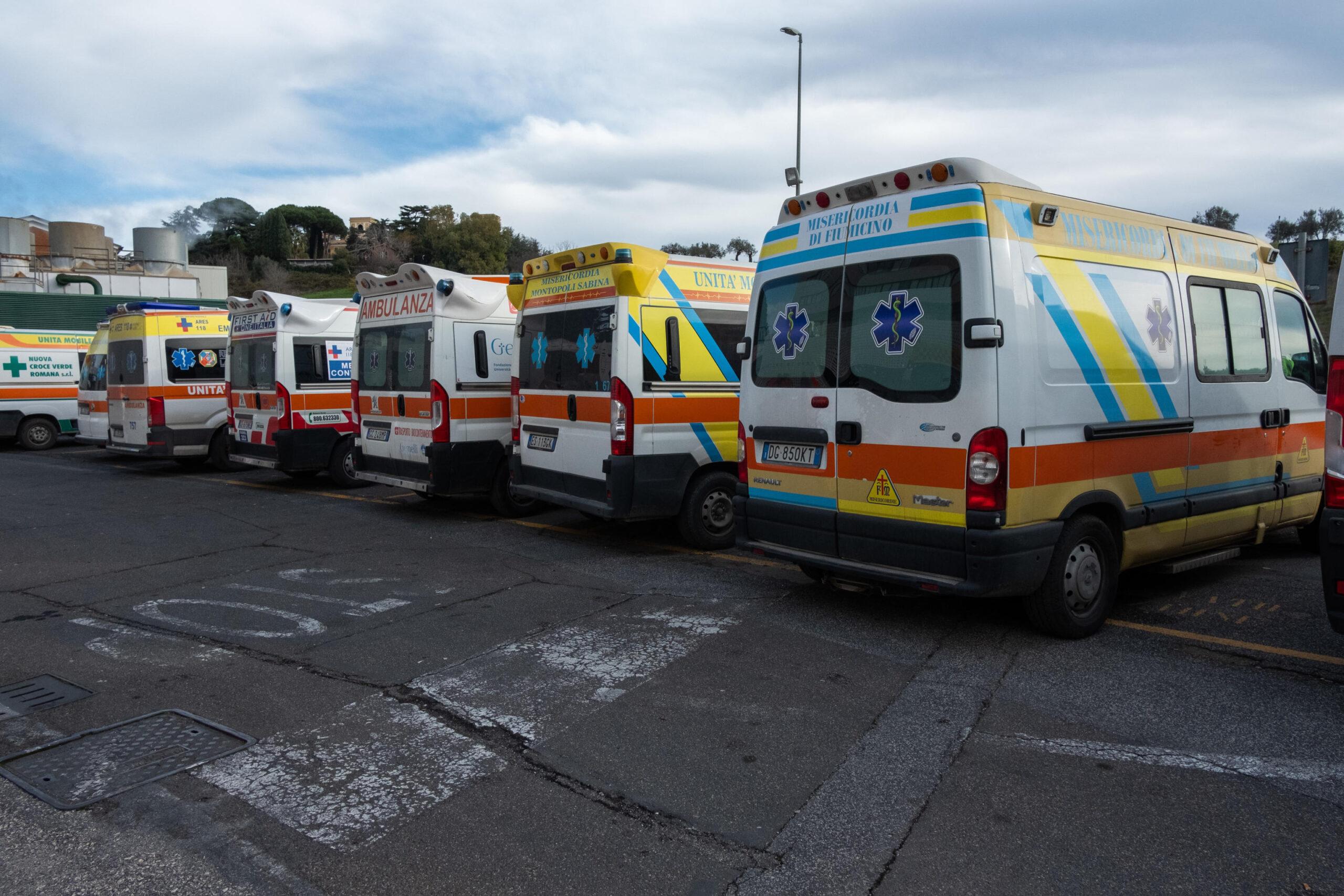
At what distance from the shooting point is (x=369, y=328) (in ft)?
35.1

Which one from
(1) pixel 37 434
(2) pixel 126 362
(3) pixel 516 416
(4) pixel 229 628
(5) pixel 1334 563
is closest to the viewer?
(5) pixel 1334 563

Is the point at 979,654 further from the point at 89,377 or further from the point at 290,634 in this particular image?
the point at 89,377

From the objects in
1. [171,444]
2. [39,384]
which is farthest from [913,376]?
[39,384]

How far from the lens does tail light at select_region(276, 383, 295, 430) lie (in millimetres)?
12336

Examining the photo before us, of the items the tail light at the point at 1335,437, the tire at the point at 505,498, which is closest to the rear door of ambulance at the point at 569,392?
the tire at the point at 505,498

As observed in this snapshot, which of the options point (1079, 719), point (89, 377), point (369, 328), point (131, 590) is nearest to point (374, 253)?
point (89, 377)

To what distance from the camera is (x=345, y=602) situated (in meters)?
6.44

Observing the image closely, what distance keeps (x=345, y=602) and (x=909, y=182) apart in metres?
4.57

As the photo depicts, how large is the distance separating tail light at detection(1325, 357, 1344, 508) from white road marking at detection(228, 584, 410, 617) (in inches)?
211

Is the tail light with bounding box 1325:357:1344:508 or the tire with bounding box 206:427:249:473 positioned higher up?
the tail light with bounding box 1325:357:1344:508

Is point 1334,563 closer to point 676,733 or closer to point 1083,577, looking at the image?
point 1083,577

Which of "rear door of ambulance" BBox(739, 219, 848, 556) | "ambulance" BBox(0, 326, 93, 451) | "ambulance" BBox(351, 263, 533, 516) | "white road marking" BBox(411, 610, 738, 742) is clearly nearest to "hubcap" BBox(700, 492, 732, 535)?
Answer: "rear door of ambulance" BBox(739, 219, 848, 556)

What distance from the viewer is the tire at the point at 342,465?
42.1 ft

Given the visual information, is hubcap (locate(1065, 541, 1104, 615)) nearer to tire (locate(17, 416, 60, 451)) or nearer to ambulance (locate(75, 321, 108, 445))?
ambulance (locate(75, 321, 108, 445))
